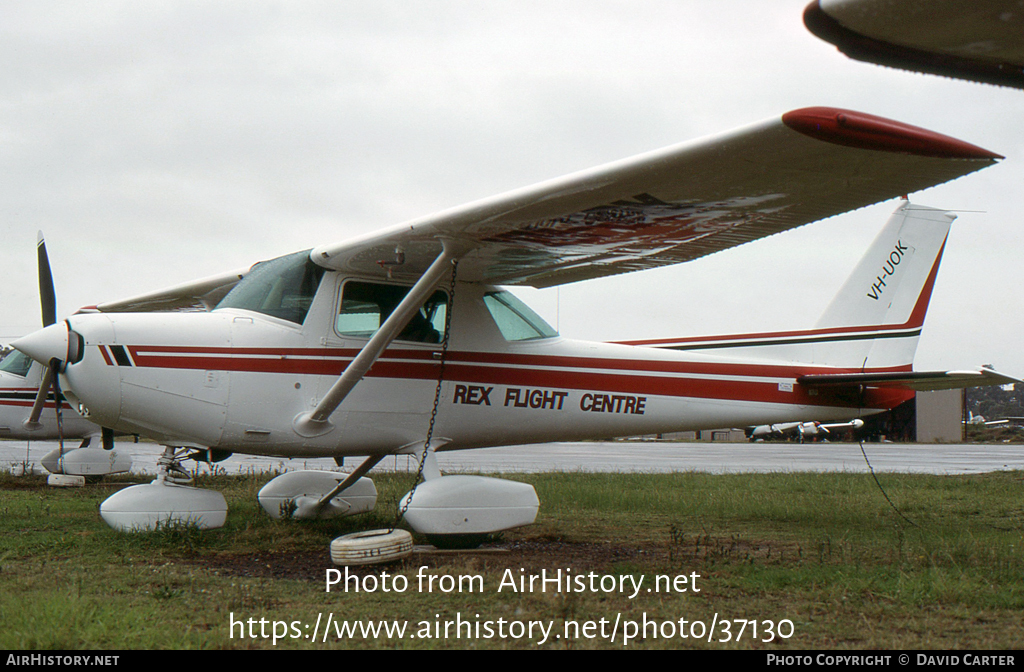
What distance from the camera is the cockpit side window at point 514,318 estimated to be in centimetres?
686

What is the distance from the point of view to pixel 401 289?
657 cm

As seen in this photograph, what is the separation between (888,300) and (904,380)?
1144 mm

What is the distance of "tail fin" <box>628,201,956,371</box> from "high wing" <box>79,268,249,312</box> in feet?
14.7

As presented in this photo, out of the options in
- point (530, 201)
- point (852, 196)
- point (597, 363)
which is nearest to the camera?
point (852, 196)

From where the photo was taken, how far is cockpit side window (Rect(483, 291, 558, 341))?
22.5ft

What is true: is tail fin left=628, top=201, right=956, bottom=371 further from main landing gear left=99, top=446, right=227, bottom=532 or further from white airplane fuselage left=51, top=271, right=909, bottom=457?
main landing gear left=99, top=446, right=227, bottom=532

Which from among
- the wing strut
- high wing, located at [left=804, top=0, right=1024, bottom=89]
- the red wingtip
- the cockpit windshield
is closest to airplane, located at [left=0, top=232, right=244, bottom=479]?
the cockpit windshield

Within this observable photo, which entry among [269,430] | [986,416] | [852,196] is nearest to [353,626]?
[269,430]

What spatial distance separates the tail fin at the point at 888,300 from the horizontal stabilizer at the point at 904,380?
15.1 inches

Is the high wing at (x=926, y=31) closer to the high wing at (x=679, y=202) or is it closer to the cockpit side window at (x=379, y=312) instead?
the high wing at (x=679, y=202)

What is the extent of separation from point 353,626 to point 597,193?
280 centimetres

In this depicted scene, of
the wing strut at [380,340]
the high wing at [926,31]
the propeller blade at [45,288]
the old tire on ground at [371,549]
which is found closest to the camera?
the high wing at [926,31]

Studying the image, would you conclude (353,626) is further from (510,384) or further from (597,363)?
(597,363)

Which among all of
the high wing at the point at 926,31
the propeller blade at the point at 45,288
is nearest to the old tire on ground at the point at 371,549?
the high wing at the point at 926,31
